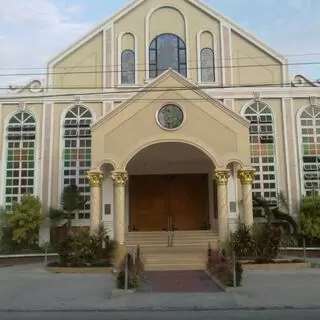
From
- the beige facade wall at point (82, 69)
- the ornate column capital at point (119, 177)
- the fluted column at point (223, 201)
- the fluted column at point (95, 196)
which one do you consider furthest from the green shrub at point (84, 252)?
the beige facade wall at point (82, 69)

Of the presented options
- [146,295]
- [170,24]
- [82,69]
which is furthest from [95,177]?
[170,24]

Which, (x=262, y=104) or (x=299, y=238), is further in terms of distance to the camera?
(x=262, y=104)

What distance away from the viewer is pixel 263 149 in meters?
25.7

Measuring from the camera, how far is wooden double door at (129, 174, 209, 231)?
27031 millimetres

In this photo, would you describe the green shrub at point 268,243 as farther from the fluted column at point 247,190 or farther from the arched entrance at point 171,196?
the arched entrance at point 171,196

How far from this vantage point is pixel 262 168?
25.5 m

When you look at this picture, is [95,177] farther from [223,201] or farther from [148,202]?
[148,202]

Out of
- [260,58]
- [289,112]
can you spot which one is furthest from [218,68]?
[289,112]

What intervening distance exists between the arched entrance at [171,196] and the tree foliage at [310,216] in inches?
194

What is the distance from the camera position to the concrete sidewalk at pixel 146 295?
1141 cm

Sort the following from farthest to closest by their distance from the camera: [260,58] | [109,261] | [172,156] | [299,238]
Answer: [260,58], [172,156], [299,238], [109,261]

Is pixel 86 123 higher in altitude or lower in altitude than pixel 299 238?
higher

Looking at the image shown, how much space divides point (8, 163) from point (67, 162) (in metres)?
3.09

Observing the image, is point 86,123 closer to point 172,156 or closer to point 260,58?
point 172,156
